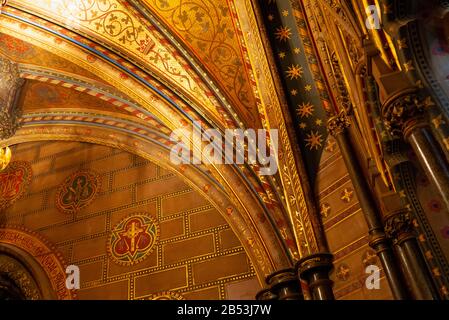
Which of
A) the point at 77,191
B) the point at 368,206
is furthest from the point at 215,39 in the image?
the point at 77,191

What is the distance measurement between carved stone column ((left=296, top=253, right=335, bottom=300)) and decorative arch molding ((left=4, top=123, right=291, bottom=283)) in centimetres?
128

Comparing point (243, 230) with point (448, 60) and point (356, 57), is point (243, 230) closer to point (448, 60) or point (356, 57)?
point (356, 57)

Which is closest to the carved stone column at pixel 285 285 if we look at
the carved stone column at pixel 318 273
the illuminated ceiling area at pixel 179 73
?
the illuminated ceiling area at pixel 179 73

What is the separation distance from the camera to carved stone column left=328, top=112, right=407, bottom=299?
4.34 metres

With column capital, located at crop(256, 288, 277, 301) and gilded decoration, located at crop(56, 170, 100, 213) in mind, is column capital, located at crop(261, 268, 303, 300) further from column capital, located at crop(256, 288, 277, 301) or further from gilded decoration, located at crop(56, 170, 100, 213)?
gilded decoration, located at crop(56, 170, 100, 213)

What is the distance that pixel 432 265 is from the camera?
3.98 metres

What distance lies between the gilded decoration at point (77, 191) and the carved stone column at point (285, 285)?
4.84 m

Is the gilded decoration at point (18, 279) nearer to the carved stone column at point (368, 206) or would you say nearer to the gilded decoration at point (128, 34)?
the gilded decoration at point (128, 34)

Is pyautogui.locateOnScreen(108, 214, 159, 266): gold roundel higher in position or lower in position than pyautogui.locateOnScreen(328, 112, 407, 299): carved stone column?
higher

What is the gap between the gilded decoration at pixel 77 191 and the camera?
9.67m

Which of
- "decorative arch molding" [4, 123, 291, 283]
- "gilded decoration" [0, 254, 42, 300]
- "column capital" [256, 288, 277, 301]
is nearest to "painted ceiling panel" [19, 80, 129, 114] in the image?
"decorative arch molding" [4, 123, 291, 283]

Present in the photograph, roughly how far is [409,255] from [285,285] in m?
2.25

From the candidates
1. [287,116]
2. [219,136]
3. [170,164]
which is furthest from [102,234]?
[287,116]

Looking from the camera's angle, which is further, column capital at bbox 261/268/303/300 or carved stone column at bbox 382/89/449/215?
column capital at bbox 261/268/303/300
